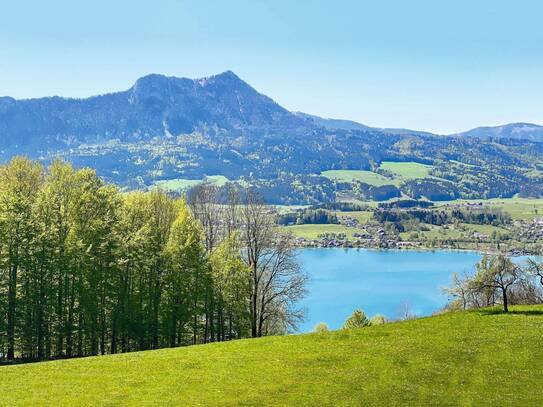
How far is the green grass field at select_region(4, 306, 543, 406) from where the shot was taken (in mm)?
26812

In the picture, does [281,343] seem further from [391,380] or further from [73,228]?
[73,228]

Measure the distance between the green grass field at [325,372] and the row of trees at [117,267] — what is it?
1090 cm

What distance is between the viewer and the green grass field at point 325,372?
26812mm

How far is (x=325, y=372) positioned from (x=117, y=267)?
22904mm

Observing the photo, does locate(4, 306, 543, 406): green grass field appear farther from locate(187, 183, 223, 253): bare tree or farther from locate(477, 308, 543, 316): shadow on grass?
locate(187, 183, 223, 253): bare tree

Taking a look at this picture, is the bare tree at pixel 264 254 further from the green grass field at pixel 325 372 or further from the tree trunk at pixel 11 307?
the tree trunk at pixel 11 307

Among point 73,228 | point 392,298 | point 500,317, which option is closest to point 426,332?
point 500,317

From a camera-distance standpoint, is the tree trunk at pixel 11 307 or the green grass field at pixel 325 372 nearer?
the green grass field at pixel 325 372

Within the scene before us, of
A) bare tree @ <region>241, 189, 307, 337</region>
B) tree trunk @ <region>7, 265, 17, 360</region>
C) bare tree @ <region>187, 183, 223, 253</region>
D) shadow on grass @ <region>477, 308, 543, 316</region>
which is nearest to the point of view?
shadow on grass @ <region>477, 308, 543, 316</region>

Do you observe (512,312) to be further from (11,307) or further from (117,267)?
(11,307)

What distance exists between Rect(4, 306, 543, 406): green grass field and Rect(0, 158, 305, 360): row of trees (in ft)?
35.8

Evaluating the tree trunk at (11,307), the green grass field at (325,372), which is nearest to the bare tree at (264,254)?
the green grass field at (325,372)

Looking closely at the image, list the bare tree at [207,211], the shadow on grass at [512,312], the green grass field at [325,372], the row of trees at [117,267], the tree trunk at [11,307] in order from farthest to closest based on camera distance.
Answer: the bare tree at [207,211] < the row of trees at [117,267] < the tree trunk at [11,307] < the shadow on grass at [512,312] < the green grass field at [325,372]

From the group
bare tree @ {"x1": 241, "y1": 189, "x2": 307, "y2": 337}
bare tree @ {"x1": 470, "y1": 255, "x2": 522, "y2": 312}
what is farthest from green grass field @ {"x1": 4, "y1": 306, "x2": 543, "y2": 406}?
bare tree @ {"x1": 241, "y1": 189, "x2": 307, "y2": 337}
